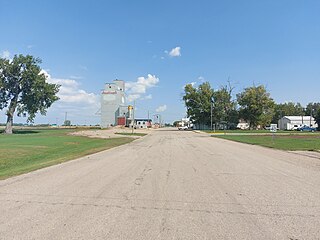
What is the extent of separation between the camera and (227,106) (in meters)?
97.6

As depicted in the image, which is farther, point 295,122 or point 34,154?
point 295,122

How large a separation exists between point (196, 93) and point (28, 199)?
309ft

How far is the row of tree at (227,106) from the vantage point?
91.3 meters

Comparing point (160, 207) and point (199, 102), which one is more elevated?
point (199, 102)

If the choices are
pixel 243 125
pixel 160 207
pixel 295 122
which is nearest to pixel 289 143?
pixel 160 207

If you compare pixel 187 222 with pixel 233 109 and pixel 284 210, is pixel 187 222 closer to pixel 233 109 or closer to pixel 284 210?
pixel 284 210

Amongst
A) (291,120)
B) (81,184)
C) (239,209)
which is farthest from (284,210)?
(291,120)

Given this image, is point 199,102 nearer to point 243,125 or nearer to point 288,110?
point 243,125

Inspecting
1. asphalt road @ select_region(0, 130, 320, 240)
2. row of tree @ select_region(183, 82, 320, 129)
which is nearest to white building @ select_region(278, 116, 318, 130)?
row of tree @ select_region(183, 82, 320, 129)

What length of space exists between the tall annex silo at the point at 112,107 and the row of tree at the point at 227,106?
25.4 meters

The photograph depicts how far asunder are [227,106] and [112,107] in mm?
41803

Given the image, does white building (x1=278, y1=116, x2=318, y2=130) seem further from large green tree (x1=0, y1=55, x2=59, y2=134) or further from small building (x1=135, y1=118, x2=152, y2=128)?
large green tree (x1=0, y1=55, x2=59, y2=134)

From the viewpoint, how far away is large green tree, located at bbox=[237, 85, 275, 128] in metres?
90.6

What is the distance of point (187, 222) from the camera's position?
5070 millimetres
